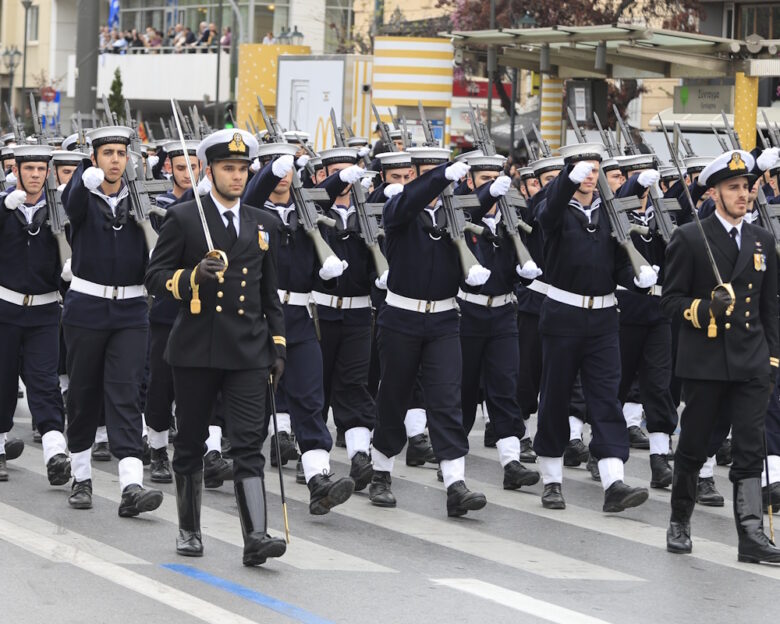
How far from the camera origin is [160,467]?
11227 millimetres

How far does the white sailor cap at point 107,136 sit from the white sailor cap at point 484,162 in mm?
2417

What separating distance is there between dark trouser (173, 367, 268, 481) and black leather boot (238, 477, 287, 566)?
6cm

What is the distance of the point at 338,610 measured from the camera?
7730mm

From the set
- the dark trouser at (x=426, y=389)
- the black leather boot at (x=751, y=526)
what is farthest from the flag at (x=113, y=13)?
the black leather boot at (x=751, y=526)

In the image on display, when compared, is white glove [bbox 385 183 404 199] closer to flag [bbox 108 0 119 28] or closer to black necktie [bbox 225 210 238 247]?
black necktie [bbox 225 210 238 247]

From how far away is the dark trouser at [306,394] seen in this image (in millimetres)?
10203

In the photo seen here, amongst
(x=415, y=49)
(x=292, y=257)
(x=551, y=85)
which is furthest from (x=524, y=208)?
(x=415, y=49)

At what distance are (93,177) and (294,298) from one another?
5.17 feet

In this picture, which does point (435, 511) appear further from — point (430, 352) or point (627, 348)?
point (627, 348)

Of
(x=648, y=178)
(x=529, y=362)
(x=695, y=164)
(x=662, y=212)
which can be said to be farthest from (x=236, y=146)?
(x=695, y=164)

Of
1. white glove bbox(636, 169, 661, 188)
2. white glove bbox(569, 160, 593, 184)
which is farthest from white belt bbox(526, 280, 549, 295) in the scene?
white glove bbox(569, 160, 593, 184)

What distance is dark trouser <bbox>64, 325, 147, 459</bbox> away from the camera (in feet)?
32.6

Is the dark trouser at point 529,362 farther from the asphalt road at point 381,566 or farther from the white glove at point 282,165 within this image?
the white glove at point 282,165

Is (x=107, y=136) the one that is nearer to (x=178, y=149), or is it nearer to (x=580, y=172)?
(x=178, y=149)
